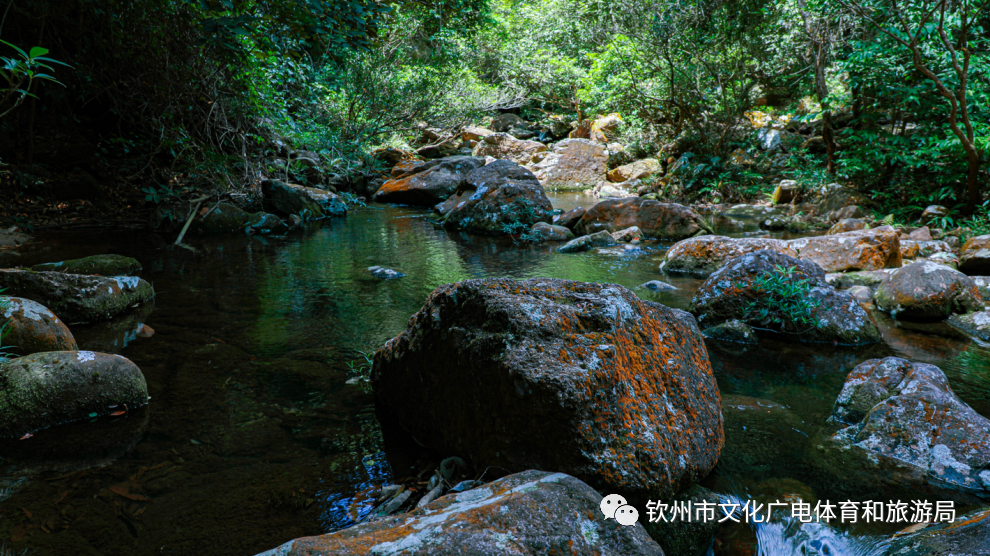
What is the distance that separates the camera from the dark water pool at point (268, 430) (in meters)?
2.36

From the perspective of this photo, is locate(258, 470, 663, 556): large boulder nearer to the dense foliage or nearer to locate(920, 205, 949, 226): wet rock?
the dense foliage

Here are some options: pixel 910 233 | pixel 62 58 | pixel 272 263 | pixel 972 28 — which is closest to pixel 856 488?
pixel 272 263

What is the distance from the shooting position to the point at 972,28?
9656mm

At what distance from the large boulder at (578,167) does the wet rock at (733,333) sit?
15.3 m

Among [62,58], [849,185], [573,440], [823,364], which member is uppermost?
[62,58]

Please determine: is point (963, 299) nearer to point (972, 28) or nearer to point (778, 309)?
point (778, 309)

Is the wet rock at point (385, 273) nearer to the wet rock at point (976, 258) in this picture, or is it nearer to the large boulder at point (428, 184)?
the wet rock at point (976, 258)

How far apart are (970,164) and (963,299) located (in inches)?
215

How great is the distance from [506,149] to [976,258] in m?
17.7

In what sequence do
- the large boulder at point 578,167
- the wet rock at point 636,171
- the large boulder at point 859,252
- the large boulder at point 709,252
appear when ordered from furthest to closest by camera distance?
the large boulder at point 578,167 < the wet rock at point 636,171 < the large boulder at point 709,252 < the large boulder at point 859,252

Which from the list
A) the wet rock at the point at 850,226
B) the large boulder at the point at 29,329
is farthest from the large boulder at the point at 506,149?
the large boulder at the point at 29,329

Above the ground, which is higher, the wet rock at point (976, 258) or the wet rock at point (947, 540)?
the wet rock at point (976, 258)

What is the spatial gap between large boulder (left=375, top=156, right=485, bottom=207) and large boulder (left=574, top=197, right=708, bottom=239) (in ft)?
17.9

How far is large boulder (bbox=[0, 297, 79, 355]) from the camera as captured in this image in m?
3.73
